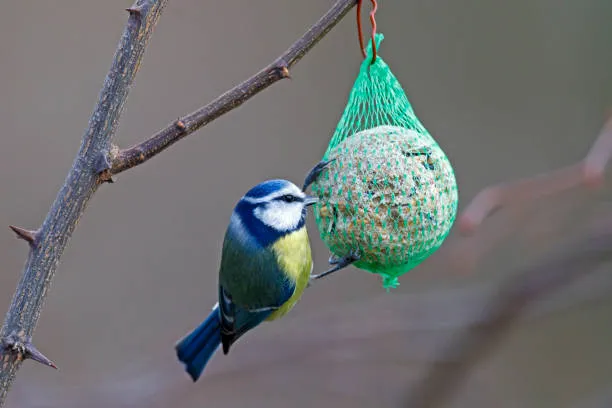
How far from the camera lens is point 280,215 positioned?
2617 mm

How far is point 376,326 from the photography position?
3.10 metres

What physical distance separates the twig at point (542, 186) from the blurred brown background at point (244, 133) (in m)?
2.45

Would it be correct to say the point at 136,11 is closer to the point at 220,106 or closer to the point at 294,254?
the point at 220,106

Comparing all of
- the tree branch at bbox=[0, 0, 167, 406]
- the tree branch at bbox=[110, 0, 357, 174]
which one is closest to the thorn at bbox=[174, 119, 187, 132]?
the tree branch at bbox=[110, 0, 357, 174]

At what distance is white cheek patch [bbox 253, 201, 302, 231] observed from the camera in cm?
257

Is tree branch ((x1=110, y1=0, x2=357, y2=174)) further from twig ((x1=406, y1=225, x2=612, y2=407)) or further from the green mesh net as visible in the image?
twig ((x1=406, y1=225, x2=612, y2=407))

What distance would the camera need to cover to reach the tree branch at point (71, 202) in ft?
5.60

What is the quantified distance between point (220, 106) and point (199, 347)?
4.42ft

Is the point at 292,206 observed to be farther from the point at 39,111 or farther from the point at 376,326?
the point at 39,111

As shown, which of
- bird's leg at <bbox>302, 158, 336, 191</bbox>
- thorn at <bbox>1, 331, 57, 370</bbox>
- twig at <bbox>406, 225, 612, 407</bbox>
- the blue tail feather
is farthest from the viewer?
the blue tail feather

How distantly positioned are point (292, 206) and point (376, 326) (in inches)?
30.9

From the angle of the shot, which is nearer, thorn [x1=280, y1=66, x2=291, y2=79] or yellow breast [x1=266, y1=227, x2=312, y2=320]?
thorn [x1=280, y1=66, x2=291, y2=79]

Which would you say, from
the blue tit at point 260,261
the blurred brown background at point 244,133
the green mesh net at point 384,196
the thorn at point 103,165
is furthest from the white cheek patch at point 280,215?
the blurred brown background at point 244,133

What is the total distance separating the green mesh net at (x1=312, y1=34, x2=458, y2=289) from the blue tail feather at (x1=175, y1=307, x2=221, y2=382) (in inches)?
25.2
